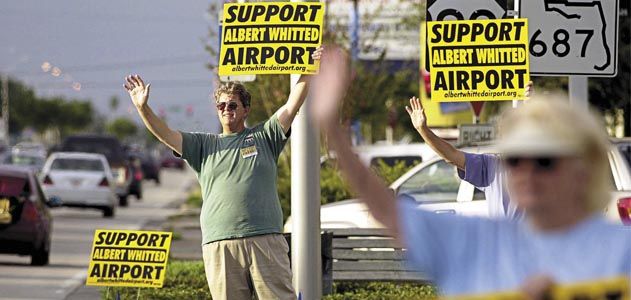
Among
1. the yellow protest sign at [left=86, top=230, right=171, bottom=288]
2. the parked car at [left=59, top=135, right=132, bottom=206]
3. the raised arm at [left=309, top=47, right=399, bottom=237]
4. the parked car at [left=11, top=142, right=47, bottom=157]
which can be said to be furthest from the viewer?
the parked car at [left=11, top=142, right=47, bottom=157]

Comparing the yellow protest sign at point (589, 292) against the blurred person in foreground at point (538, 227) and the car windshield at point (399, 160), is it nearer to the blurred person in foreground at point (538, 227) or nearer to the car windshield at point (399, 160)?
the blurred person in foreground at point (538, 227)

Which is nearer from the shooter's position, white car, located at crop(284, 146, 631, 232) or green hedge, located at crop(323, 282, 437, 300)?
green hedge, located at crop(323, 282, 437, 300)

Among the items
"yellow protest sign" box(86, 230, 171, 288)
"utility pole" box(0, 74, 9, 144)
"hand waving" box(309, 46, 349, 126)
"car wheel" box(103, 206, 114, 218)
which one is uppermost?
"utility pole" box(0, 74, 9, 144)

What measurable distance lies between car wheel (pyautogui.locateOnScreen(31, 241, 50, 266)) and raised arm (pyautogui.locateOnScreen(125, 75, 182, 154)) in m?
12.6

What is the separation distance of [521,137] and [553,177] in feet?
0.36

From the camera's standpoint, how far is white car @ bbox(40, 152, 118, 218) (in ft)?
116

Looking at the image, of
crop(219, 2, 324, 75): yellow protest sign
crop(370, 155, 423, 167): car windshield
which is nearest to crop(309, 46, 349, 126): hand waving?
crop(219, 2, 324, 75): yellow protest sign

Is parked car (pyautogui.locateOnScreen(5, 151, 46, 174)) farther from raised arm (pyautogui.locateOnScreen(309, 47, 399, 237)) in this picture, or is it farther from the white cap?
the white cap

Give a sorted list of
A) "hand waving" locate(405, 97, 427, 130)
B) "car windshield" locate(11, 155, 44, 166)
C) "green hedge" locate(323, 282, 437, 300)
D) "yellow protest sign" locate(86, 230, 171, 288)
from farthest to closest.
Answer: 1. "car windshield" locate(11, 155, 44, 166)
2. "green hedge" locate(323, 282, 437, 300)
3. "yellow protest sign" locate(86, 230, 171, 288)
4. "hand waving" locate(405, 97, 427, 130)

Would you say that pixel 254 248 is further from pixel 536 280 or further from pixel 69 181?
pixel 69 181

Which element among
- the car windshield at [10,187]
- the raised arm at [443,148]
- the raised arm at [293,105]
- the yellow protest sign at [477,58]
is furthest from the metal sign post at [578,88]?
the car windshield at [10,187]

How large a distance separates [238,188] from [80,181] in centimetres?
2714

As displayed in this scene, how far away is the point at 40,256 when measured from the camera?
70.8 feet

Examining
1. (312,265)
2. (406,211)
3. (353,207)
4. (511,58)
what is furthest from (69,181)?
(406,211)
